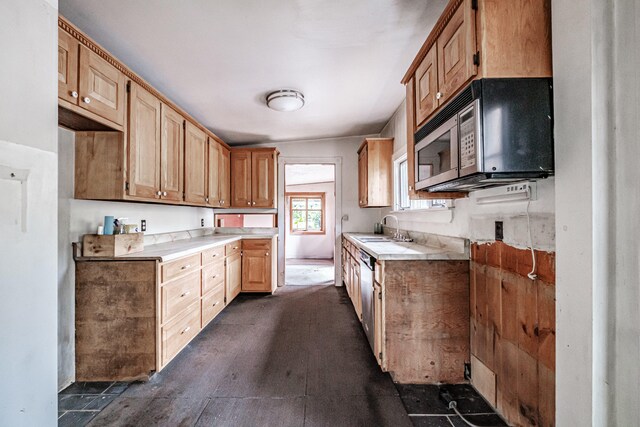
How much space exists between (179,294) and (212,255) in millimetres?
745

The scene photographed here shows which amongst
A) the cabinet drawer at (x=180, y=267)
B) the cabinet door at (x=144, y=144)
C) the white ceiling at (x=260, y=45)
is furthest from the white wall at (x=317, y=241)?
the cabinet door at (x=144, y=144)

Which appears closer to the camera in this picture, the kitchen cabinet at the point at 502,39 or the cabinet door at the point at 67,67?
the kitchen cabinet at the point at 502,39

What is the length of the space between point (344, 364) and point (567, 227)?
5.86 ft

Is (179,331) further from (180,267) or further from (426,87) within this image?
(426,87)

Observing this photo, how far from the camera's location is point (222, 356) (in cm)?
229

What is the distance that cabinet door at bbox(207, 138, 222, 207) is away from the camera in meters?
3.54

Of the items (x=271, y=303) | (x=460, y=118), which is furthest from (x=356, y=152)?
(x=460, y=118)

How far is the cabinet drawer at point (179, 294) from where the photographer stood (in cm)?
204

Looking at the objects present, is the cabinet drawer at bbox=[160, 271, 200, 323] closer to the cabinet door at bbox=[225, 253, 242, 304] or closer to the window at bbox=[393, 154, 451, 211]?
the cabinet door at bbox=[225, 253, 242, 304]

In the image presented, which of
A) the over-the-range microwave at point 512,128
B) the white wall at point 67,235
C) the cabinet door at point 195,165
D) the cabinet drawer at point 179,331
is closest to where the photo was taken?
the over-the-range microwave at point 512,128

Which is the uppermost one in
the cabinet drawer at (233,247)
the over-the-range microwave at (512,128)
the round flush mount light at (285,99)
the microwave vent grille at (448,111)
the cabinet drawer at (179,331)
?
the round flush mount light at (285,99)

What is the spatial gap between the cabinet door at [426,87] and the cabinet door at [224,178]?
2.92m

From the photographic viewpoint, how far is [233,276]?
3662 millimetres

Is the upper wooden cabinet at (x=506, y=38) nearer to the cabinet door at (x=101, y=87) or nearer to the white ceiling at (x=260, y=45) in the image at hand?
the white ceiling at (x=260, y=45)
